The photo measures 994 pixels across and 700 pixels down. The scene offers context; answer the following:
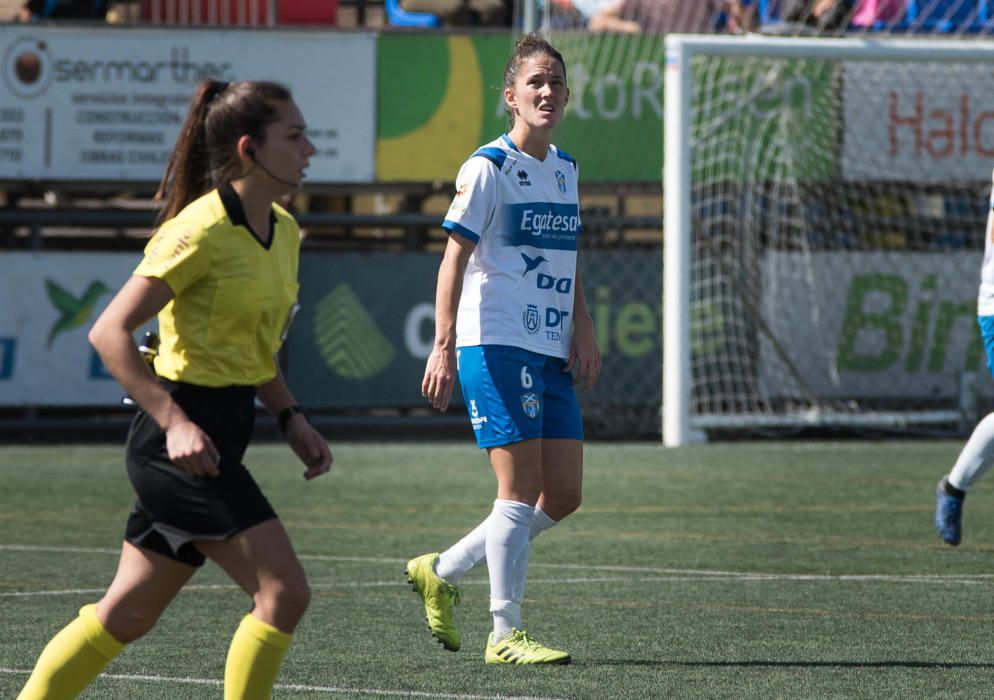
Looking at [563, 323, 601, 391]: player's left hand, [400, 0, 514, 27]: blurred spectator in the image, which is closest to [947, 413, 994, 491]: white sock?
[563, 323, 601, 391]: player's left hand

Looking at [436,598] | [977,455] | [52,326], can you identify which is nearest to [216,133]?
[436,598]

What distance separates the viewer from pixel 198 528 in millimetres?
3834

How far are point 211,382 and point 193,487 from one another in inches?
9.9

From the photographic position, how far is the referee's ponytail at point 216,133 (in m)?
3.99

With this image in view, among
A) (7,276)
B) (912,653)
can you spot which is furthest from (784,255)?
(912,653)

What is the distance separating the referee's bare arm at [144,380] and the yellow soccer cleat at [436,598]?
2.19m

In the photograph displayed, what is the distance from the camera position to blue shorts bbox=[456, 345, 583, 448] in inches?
227

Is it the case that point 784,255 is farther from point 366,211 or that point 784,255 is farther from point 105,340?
point 105,340

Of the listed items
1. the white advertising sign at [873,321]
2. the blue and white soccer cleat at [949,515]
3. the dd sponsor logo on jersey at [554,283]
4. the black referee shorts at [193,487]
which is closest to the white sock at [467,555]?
the dd sponsor logo on jersey at [554,283]

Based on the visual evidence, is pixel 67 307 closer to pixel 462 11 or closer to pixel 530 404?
pixel 462 11

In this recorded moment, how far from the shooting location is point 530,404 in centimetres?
577

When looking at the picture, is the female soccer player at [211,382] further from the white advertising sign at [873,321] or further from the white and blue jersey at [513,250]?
the white advertising sign at [873,321]

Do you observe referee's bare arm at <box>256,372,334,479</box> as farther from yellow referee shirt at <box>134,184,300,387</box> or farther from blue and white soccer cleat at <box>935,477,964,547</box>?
blue and white soccer cleat at <box>935,477,964,547</box>

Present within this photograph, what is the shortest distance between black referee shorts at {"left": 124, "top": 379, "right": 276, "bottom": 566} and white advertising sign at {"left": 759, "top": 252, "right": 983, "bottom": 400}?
12250 mm
